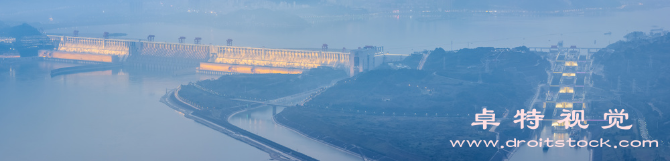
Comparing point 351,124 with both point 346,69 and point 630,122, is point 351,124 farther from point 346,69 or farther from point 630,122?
point 346,69

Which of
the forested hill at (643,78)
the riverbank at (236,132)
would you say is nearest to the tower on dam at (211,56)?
the riverbank at (236,132)

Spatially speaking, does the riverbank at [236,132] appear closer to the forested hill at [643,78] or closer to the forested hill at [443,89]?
the forested hill at [443,89]

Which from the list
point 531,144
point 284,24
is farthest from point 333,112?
point 284,24

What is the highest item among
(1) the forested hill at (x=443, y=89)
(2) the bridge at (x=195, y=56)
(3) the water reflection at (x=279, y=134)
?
(2) the bridge at (x=195, y=56)

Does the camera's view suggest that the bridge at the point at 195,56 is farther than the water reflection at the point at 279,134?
Yes

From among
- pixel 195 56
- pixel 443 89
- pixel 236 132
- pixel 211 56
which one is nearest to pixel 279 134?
pixel 236 132

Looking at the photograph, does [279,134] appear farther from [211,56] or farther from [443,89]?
[211,56]

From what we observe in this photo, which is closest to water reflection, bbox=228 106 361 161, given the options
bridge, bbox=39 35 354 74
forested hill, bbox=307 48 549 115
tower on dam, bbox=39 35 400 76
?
forested hill, bbox=307 48 549 115

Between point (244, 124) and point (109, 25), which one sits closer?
point (244, 124)
